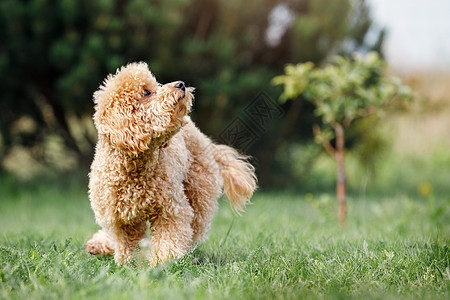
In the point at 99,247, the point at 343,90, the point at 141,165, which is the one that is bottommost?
the point at 99,247

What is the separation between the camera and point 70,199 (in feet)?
24.8

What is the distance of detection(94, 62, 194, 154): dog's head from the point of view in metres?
2.70

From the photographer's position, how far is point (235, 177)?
11.6 feet

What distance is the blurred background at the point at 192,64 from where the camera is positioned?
22.1 ft

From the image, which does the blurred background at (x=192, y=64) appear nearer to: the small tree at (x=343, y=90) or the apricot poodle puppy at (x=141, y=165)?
the small tree at (x=343, y=90)

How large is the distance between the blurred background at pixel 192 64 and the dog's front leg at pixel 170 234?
2.77 m

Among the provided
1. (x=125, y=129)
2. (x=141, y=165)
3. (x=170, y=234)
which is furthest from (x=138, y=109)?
(x=170, y=234)

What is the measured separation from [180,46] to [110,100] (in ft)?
Result: 15.5

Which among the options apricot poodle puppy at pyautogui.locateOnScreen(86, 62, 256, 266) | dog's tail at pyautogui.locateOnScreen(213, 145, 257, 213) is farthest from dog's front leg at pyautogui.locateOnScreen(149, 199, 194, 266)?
dog's tail at pyautogui.locateOnScreen(213, 145, 257, 213)

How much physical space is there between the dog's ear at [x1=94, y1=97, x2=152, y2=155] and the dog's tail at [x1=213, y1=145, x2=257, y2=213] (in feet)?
3.20

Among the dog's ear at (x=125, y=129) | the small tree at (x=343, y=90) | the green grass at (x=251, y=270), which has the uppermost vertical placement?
the dog's ear at (x=125, y=129)

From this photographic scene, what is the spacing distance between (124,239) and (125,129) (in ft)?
2.70

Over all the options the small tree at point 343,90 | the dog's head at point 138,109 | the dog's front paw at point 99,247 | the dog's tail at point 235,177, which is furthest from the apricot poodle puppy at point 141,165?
the small tree at point 343,90

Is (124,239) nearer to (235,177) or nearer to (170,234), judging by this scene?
(170,234)
